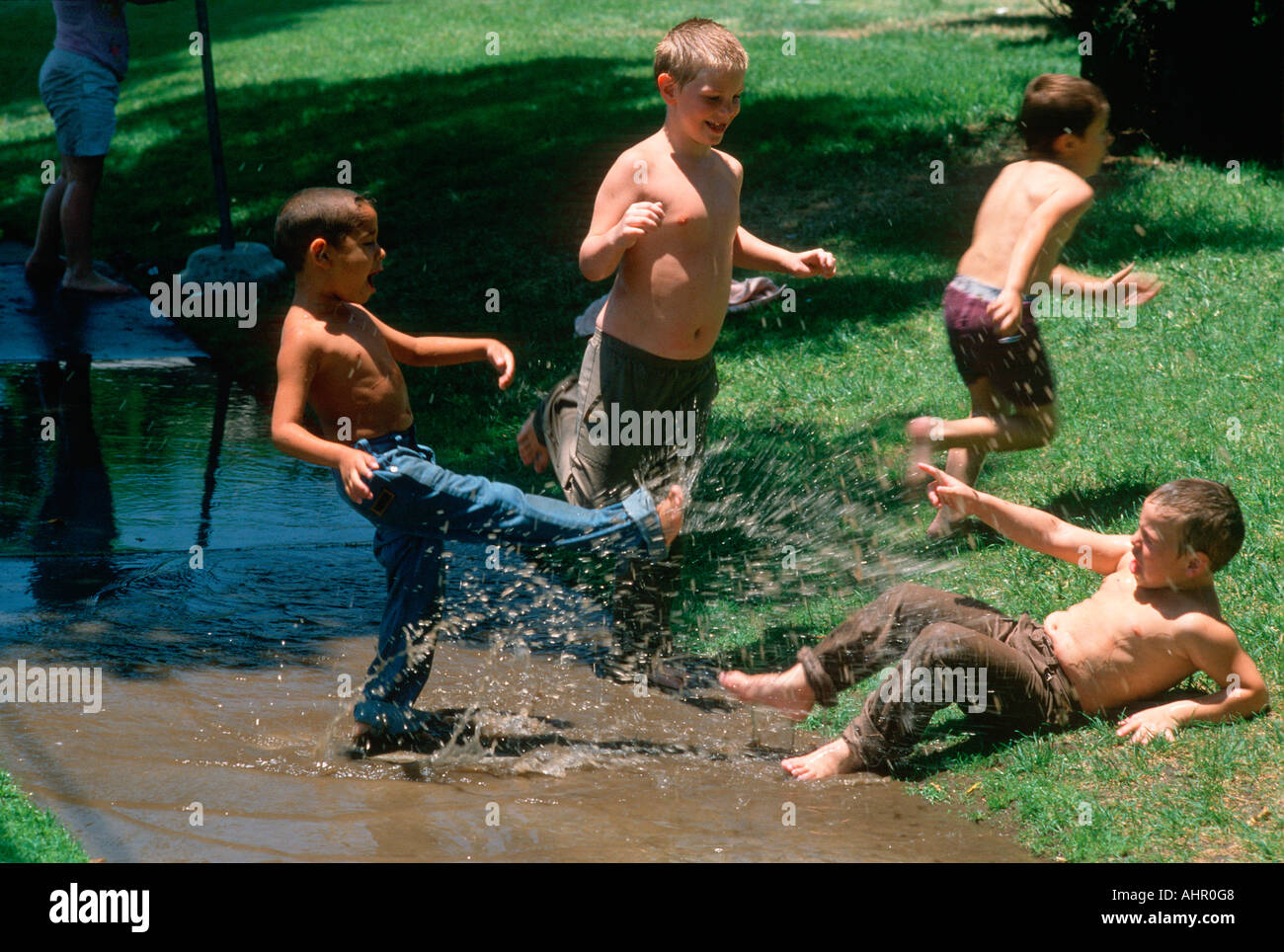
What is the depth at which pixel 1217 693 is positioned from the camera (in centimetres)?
382

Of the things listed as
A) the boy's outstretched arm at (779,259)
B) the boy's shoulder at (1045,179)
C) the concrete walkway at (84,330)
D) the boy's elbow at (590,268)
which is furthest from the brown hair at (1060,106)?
the concrete walkway at (84,330)

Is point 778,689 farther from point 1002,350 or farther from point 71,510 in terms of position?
point 71,510

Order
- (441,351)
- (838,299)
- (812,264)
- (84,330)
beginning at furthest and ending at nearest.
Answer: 1. (84,330)
2. (838,299)
3. (812,264)
4. (441,351)

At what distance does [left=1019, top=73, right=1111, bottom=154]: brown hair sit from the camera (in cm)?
505

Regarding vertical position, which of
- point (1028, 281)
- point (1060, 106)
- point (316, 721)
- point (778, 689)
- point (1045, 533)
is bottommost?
point (316, 721)

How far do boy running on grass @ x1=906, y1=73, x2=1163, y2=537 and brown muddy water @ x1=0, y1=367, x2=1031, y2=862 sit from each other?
151cm

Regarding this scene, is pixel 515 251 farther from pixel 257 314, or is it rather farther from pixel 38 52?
pixel 38 52

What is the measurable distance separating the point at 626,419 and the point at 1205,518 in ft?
5.47

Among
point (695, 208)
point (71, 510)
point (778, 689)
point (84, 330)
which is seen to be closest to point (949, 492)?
point (778, 689)

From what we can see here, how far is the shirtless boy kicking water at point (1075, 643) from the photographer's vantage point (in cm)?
374

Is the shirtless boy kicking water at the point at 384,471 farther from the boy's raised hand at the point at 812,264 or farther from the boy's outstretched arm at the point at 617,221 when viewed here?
the boy's raised hand at the point at 812,264

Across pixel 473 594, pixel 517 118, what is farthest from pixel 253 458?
pixel 517 118

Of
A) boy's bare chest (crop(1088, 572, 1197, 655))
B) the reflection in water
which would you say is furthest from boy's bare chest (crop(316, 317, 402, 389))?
boy's bare chest (crop(1088, 572, 1197, 655))

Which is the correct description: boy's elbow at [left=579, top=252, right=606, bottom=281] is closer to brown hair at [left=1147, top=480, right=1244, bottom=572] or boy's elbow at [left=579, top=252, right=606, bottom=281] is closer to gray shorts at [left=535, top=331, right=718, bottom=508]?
gray shorts at [left=535, top=331, right=718, bottom=508]
